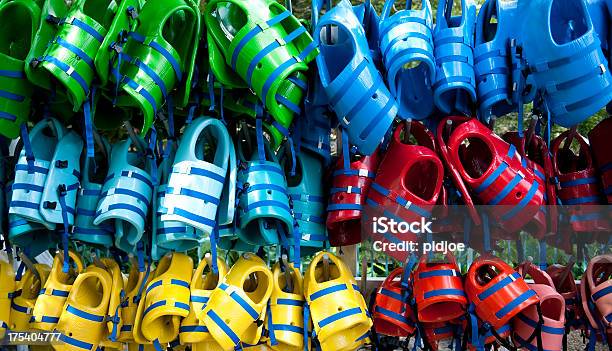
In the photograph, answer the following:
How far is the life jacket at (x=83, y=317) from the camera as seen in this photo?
1846mm

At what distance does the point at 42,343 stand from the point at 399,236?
3.77 ft

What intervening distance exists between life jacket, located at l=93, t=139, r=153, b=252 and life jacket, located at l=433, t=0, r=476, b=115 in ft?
2.96

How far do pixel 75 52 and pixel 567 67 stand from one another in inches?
52.3

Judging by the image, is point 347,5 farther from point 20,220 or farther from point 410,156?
point 20,220

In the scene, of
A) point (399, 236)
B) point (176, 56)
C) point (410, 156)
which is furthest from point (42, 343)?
point (410, 156)

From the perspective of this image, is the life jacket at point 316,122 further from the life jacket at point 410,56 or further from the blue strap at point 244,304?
the blue strap at point 244,304

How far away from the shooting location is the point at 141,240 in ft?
6.25

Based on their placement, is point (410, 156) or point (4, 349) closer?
point (410, 156)

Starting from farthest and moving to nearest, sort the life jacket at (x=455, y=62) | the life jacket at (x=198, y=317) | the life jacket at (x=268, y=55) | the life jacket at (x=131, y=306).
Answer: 1. the life jacket at (x=131, y=306)
2. the life jacket at (x=198, y=317)
3. the life jacket at (x=455, y=62)
4. the life jacket at (x=268, y=55)

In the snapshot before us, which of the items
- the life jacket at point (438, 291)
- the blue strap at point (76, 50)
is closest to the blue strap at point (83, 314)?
the blue strap at point (76, 50)

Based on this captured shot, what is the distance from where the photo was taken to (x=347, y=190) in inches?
72.2

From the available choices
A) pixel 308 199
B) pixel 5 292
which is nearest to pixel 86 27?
pixel 308 199

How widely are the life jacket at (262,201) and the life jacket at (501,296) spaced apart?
578mm

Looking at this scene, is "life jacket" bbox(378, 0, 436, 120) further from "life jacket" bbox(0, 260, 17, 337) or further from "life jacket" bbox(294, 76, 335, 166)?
"life jacket" bbox(0, 260, 17, 337)
